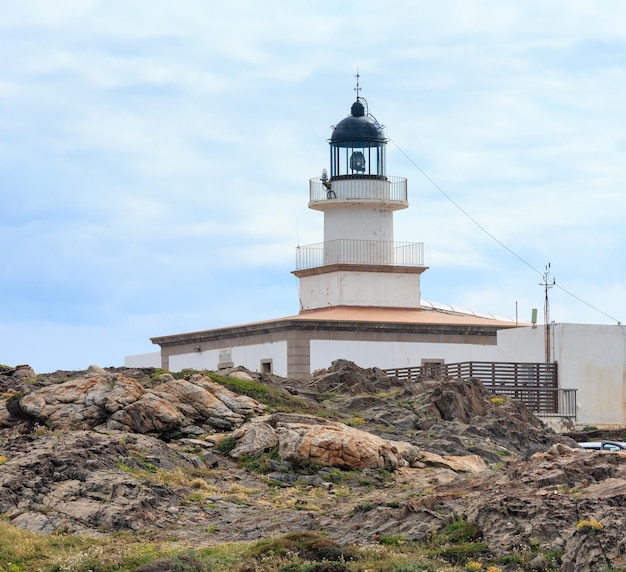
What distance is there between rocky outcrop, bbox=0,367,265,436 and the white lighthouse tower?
1903 cm

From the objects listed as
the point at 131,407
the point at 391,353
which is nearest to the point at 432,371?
the point at 391,353

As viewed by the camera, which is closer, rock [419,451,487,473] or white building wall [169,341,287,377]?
rock [419,451,487,473]

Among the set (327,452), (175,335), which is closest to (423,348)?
(175,335)

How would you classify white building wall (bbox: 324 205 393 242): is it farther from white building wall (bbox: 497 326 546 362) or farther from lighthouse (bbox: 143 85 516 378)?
white building wall (bbox: 497 326 546 362)

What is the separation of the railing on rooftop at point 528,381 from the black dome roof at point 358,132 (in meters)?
11.8

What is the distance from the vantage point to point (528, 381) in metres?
45.6

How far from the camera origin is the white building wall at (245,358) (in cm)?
5012

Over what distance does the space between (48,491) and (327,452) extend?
6.17 metres

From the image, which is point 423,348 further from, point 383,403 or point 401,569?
point 401,569

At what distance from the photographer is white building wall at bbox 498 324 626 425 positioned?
45.7m

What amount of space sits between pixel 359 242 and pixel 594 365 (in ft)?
37.8

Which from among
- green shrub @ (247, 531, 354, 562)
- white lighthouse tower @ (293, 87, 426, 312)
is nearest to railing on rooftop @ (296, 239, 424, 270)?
white lighthouse tower @ (293, 87, 426, 312)

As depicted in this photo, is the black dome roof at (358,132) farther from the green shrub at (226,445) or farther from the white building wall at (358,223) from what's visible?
the green shrub at (226,445)

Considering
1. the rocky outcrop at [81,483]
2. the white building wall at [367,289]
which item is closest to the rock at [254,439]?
the rocky outcrop at [81,483]
